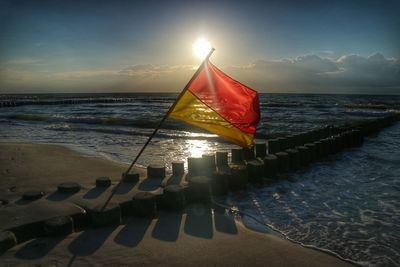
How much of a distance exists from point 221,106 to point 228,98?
233 millimetres

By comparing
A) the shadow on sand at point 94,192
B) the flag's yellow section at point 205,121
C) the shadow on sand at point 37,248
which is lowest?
the shadow on sand at point 37,248

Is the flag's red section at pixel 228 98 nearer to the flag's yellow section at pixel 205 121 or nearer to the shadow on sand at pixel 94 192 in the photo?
the flag's yellow section at pixel 205 121

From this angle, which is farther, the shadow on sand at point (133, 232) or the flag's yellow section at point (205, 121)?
the flag's yellow section at point (205, 121)

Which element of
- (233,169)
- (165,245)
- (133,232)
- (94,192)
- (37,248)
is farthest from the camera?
(233,169)

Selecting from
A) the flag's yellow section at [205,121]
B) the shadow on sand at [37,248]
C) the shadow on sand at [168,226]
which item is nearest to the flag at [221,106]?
the flag's yellow section at [205,121]

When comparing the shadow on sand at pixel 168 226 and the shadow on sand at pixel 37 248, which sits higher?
the shadow on sand at pixel 37 248

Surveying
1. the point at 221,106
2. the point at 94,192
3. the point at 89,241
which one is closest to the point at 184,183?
the point at 94,192

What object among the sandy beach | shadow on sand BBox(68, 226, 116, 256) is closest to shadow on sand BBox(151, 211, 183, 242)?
the sandy beach

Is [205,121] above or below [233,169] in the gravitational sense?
above

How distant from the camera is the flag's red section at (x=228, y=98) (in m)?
7.34

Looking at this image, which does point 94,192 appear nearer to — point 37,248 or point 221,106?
point 37,248

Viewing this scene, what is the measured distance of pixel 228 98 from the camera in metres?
7.40

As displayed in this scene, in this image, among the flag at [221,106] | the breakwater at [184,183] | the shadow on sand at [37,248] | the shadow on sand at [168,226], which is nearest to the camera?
the shadow on sand at [37,248]

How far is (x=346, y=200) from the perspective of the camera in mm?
8484
